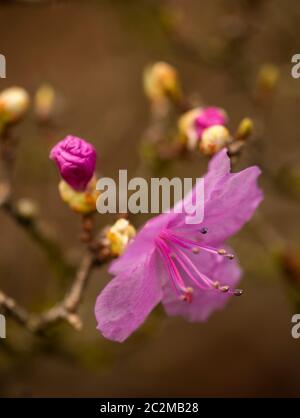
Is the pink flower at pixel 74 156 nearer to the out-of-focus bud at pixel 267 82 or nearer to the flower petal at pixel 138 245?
the flower petal at pixel 138 245

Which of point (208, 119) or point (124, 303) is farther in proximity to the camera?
point (208, 119)

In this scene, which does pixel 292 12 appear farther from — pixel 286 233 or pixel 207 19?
pixel 286 233

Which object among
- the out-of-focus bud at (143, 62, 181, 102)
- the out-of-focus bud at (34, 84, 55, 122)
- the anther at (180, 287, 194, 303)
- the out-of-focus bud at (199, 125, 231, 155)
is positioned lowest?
the anther at (180, 287, 194, 303)

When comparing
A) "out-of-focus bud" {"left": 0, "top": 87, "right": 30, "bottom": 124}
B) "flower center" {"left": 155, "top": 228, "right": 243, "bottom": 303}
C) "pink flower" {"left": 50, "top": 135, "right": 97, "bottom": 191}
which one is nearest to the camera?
"pink flower" {"left": 50, "top": 135, "right": 97, "bottom": 191}

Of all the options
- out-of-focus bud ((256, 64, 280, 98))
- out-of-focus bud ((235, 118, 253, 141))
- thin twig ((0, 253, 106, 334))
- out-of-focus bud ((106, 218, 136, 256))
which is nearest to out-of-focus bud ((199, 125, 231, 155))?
out-of-focus bud ((235, 118, 253, 141))

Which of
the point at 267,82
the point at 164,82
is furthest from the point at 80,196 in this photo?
the point at 267,82

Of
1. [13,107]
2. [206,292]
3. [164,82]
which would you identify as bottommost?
[206,292]

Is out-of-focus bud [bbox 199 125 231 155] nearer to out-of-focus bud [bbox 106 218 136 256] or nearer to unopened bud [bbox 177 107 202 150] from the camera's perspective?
unopened bud [bbox 177 107 202 150]

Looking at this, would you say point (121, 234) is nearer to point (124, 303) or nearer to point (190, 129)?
point (124, 303)
